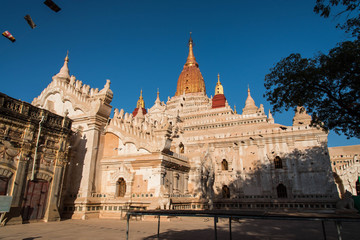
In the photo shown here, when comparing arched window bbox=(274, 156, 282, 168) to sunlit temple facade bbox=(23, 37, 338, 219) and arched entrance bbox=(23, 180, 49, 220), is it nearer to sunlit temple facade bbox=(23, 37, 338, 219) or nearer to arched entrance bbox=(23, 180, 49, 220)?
→ sunlit temple facade bbox=(23, 37, 338, 219)

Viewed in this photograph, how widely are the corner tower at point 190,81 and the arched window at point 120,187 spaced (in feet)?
157

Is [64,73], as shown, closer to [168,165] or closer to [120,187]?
[120,187]

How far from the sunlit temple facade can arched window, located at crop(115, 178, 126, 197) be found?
69 millimetres

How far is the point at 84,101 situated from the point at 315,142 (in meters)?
24.8

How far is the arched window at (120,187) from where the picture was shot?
60.1 ft

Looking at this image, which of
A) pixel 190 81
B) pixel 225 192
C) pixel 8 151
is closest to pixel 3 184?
pixel 8 151

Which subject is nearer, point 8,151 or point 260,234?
point 260,234

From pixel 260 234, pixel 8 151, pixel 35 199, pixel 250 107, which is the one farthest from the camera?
pixel 250 107

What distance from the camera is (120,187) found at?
18.5m

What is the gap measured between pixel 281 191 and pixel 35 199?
2477 centimetres

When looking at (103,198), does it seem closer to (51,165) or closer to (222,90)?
(51,165)

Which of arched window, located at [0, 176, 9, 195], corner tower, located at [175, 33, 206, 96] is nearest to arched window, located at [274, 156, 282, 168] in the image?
arched window, located at [0, 176, 9, 195]

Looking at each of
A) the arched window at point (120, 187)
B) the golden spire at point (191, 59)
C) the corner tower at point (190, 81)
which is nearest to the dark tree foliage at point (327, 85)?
the arched window at point (120, 187)

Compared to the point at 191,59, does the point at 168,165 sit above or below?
below
